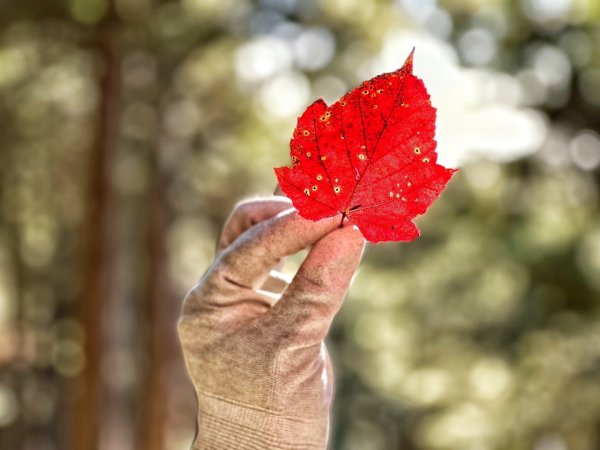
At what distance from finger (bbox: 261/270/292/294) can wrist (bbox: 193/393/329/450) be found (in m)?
0.18

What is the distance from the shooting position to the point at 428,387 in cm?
739

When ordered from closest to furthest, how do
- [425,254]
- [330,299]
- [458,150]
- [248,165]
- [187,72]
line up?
[330,299], [458,150], [187,72], [248,165], [425,254]

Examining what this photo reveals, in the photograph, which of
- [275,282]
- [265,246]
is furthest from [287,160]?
[265,246]

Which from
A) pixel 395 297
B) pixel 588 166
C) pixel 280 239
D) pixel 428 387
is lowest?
pixel 428 387

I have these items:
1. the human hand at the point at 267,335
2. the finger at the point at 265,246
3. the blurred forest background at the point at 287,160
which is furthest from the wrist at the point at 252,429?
the blurred forest background at the point at 287,160

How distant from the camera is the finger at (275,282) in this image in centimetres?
108

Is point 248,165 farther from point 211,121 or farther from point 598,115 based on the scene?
point 598,115

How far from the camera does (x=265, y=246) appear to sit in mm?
943

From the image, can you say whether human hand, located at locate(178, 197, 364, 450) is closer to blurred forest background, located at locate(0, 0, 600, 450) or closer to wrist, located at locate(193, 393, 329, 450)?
wrist, located at locate(193, 393, 329, 450)

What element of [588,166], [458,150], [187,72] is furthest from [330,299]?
[588,166]

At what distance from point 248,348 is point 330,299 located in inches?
4.3

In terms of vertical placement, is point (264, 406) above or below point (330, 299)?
below

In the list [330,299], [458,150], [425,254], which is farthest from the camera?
[425,254]

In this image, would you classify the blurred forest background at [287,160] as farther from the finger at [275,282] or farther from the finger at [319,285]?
the finger at [319,285]
